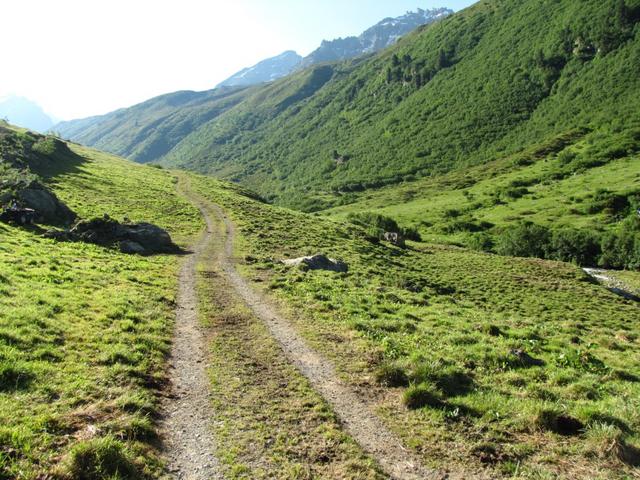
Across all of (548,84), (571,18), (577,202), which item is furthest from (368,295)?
(571,18)

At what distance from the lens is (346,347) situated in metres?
15.3

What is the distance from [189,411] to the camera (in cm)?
1049

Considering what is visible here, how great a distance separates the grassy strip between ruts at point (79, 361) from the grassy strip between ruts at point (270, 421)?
1.68 metres

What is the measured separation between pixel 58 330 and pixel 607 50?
19861 centimetres

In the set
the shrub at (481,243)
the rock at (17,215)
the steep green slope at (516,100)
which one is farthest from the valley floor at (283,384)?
the steep green slope at (516,100)

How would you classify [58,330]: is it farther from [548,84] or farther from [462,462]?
[548,84]

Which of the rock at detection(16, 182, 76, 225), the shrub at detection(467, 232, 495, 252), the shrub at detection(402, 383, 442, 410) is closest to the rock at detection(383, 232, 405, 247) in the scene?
the shrub at detection(467, 232, 495, 252)

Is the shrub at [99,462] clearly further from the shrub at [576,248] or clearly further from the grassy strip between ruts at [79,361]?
the shrub at [576,248]

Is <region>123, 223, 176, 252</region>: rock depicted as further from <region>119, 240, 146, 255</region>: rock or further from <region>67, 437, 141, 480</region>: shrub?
<region>67, 437, 141, 480</region>: shrub

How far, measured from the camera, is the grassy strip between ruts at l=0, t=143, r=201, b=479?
7863 millimetres

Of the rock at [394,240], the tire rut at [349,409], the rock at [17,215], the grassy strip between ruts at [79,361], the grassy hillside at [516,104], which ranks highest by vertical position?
the grassy hillside at [516,104]

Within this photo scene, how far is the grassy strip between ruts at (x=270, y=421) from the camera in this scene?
841 cm

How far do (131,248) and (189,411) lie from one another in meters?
27.9

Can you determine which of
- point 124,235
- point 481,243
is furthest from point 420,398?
point 481,243
